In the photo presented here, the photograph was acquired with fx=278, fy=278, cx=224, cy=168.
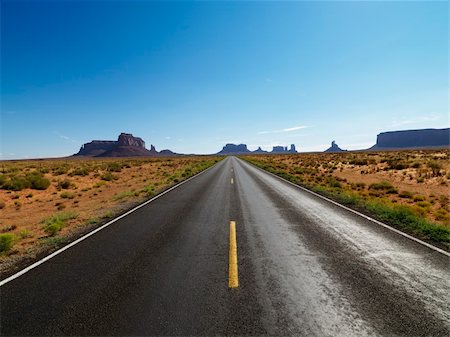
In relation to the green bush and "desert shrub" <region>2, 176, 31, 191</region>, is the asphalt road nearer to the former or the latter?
the green bush

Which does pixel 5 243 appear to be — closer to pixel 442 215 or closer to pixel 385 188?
pixel 442 215

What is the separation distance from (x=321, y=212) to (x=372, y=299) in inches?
244

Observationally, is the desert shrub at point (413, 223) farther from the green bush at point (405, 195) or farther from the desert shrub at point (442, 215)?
the green bush at point (405, 195)

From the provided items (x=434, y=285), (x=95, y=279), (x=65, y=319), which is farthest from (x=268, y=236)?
(x=65, y=319)

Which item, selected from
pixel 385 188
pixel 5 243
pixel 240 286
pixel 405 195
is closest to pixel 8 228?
pixel 5 243

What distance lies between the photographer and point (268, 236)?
23.8ft

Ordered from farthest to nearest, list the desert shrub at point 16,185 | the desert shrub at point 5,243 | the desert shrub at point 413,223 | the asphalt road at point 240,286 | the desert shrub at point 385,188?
the desert shrub at point 16,185, the desert shrub at point 385,188, the desert shrub at point 413,223, the desert shrub at point 5,243, the asphalt road at point 240,286

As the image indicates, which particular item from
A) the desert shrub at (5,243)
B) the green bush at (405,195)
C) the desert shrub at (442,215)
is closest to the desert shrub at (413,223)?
the desert shrub at (442,215)

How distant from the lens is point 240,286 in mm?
4461

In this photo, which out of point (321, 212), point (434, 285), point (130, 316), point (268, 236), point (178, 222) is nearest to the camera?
point (130, 316)

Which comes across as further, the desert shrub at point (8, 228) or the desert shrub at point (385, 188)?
the desert shrub at point (385, 188)

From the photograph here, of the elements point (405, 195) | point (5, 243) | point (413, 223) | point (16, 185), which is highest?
point (16, 185)

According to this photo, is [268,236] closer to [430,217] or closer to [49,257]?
[49,257]

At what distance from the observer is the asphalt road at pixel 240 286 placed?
351 centimetres
